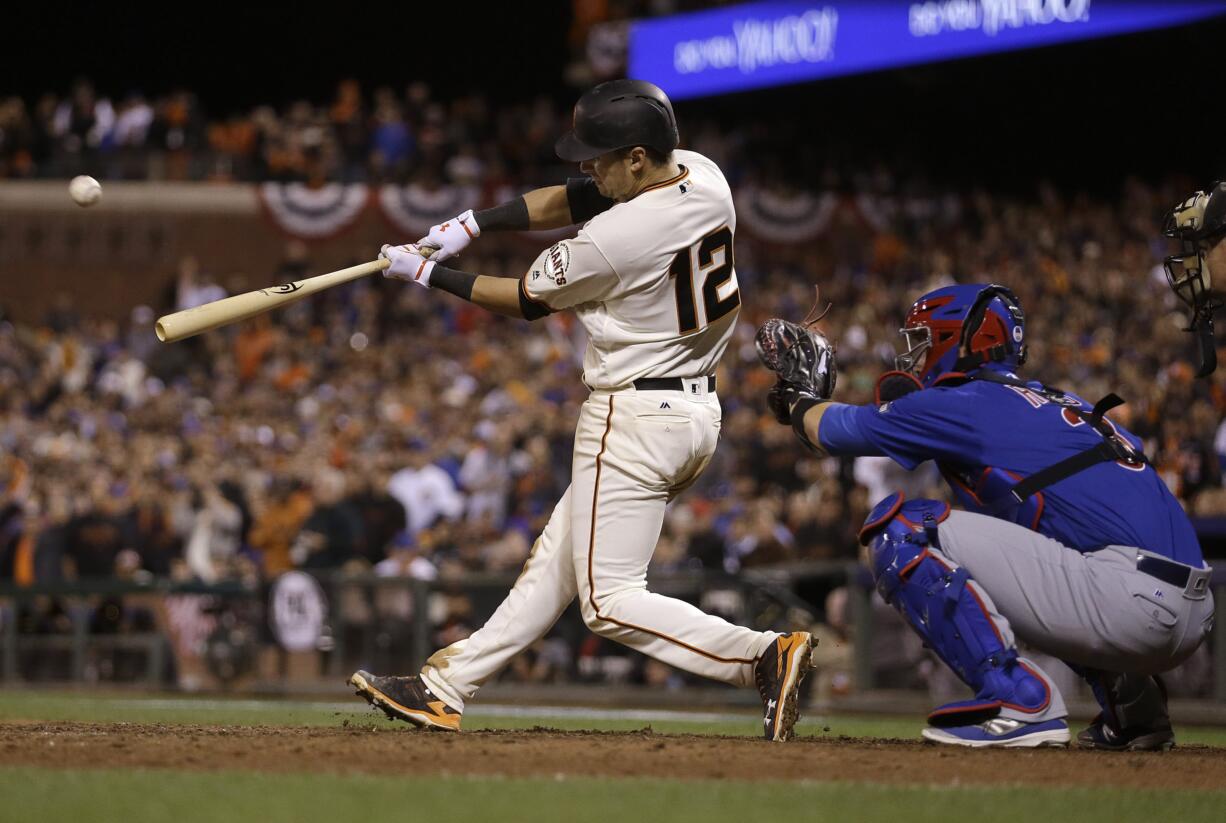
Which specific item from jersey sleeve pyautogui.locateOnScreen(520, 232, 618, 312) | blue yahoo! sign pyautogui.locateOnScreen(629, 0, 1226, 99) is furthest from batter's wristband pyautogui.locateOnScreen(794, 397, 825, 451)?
blue yahoo! sign pyautogui.locateOnScreen(629, 0, 1226, 99)

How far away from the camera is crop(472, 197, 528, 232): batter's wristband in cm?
542

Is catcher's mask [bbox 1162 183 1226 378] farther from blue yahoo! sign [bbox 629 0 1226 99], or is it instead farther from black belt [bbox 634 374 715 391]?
blue yahoo! sign [bbox 629 0 1226 99]

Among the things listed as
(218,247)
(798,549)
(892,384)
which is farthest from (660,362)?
(218,247)

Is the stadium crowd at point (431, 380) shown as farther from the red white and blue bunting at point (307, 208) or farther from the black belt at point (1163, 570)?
the black belt at point (1163, 570)

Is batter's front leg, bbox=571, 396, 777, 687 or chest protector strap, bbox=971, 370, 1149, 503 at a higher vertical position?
chest protector strap, bbox=971, 370, 1149, 503

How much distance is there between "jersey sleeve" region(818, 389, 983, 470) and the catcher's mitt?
307 mm

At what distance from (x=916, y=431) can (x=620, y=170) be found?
4.11 feet

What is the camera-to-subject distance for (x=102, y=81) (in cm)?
2753

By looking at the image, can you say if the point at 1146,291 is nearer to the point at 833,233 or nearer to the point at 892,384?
the point at 833,233

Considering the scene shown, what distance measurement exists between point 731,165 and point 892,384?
57.2 ft

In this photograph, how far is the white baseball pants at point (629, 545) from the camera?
16.1ft

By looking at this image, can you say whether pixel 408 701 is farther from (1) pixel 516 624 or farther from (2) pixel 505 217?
(2) pixel 505 217

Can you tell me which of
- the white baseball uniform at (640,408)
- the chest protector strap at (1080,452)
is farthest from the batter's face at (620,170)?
the chest protector strap at (1080,452)

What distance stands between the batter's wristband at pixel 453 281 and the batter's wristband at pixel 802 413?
0.09 feet
